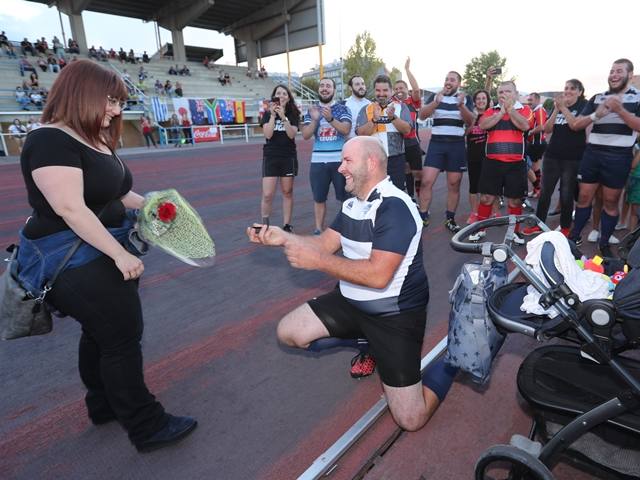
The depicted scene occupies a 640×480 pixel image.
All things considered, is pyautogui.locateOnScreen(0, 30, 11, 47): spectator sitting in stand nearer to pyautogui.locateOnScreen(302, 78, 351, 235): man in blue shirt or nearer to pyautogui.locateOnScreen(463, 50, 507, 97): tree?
pyautogui.locateOnScreen(302, 78, 351, 235): man in blue shirt

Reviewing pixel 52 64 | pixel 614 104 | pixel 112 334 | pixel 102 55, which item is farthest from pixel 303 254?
pixel 102 55

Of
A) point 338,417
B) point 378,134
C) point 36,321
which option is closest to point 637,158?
point 378,134

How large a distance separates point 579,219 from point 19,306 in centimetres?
540

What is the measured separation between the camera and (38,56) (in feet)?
87.0

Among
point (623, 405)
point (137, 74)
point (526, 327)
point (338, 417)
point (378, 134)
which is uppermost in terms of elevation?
point (137, 74)

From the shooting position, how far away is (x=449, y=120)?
Answer: 5465 mm

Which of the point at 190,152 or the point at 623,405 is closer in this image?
the point at 623,405

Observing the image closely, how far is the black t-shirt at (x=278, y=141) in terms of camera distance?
5.25 metres

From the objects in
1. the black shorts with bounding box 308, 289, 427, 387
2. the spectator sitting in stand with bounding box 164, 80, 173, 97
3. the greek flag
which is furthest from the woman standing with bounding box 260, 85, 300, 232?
the spectator sitting in stand with bounding box 164, 80, 173, 97

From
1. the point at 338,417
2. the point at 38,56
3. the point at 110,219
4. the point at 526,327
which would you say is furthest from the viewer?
the point at 38,56

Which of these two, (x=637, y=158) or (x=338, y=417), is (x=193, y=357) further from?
(x=637, y=158)

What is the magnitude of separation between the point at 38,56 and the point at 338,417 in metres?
33.6

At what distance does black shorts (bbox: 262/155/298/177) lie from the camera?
5.34 m

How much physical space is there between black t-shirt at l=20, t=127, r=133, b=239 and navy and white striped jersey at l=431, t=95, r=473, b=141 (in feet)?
15.1
